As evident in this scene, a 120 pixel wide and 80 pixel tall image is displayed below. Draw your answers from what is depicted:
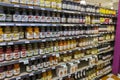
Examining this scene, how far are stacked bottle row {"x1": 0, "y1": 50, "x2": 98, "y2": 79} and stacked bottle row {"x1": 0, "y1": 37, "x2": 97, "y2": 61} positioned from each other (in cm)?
15

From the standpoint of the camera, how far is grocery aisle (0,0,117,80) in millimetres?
2510

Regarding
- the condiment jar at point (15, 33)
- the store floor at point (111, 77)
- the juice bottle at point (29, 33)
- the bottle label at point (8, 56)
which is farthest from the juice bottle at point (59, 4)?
the store floor at point (111, 77)

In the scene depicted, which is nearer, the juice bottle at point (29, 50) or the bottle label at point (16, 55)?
the bottle label at point (16, 55)

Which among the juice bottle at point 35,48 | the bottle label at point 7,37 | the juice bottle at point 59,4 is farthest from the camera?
the juice bottle at point 59,4

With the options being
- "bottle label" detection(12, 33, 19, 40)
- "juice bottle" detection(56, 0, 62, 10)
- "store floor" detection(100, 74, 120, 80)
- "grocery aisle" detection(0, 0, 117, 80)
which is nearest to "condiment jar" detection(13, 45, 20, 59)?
"grocery aisle" detection(0, 0, 117, 80)

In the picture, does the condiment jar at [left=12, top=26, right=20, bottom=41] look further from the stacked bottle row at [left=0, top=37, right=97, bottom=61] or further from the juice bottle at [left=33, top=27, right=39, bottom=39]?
the juice bottle at [left=33, top=27, right=39, bottom=39]

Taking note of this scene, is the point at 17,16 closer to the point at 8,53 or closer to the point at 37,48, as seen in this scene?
the point at 8,53

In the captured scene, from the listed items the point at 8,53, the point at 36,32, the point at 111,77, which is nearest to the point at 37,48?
the point at 36,32

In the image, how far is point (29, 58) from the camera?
2691 millimetres

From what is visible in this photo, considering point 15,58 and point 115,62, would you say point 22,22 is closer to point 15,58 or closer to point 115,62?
point 15,58

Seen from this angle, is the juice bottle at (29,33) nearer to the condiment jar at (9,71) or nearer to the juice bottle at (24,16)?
the juice bottle at (24,16)

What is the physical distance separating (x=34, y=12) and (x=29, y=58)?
0.83 metres

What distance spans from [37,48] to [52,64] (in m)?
0.51

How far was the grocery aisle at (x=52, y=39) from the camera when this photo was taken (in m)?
2.51
